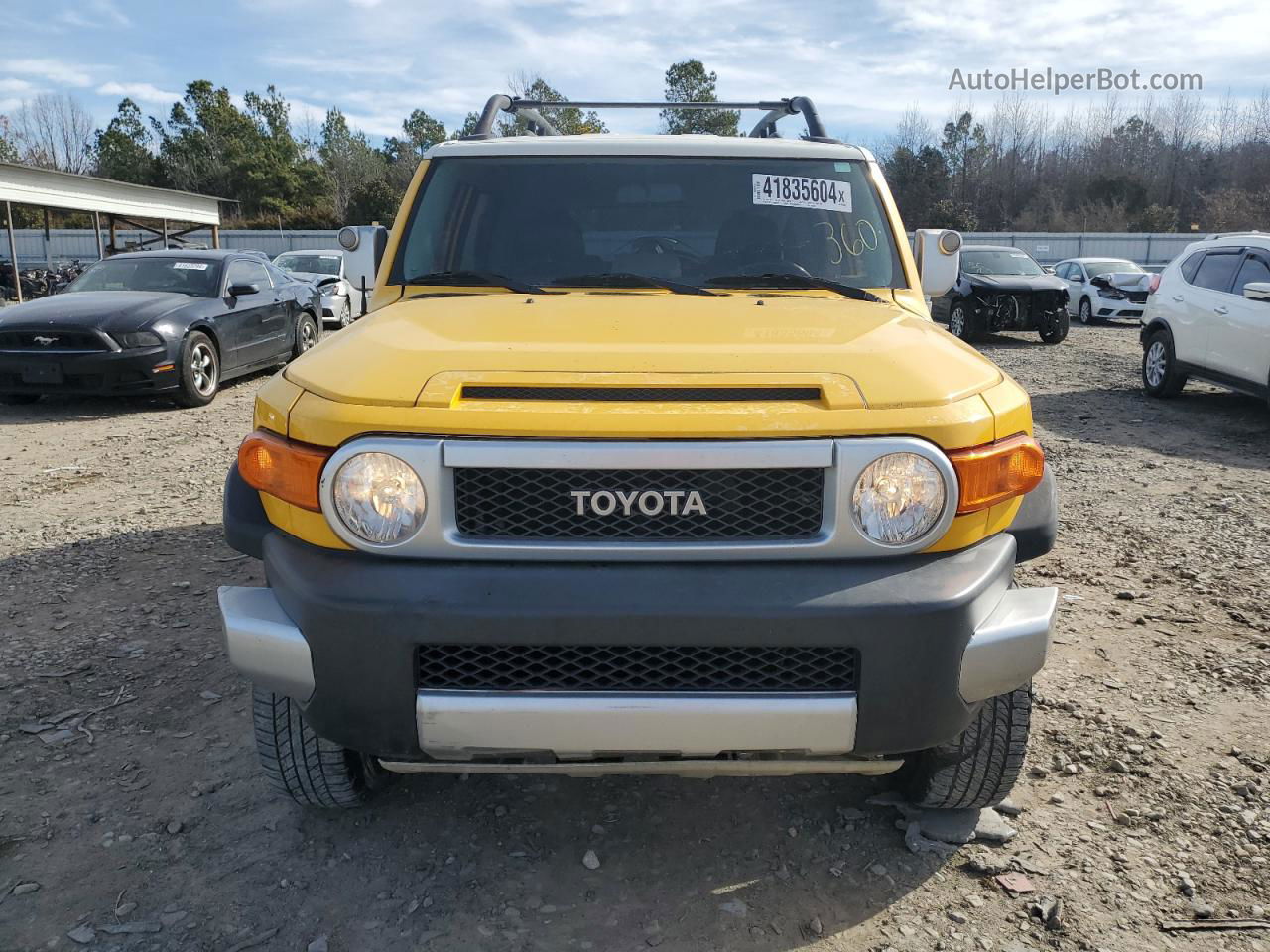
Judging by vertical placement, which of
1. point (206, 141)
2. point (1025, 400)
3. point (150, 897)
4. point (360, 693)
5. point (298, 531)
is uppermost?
point (206, 141)

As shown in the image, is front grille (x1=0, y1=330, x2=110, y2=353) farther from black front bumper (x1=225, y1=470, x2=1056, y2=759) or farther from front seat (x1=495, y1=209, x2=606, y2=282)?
black front bumper (x1=225, y1=470, x2=1056, y2=759)

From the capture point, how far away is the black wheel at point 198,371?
30.7 feet

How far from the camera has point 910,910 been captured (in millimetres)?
2393

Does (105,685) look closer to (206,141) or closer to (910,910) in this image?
(910,910)

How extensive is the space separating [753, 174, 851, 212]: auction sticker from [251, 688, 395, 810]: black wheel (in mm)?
2244

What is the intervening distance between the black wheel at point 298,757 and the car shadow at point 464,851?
192 mm

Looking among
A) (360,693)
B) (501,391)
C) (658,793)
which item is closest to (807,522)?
(501,391)

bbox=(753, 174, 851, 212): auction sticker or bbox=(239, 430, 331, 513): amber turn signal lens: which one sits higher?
bbox=(753, 174, 851, 212): auction sticker

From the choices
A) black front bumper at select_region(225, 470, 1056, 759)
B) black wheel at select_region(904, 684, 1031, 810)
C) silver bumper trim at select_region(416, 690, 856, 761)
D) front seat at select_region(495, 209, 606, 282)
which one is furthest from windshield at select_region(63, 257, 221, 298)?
black wheel at select_region(904, 684, 1031, 810)

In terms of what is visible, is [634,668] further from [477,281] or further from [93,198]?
[93,198]

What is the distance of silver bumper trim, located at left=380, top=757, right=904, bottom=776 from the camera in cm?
215

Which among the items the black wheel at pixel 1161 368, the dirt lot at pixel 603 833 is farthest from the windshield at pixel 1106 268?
the dirt lot at pixel 603 833

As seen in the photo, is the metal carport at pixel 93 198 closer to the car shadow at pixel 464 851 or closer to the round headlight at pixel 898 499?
the car shadow at pixel 464 851

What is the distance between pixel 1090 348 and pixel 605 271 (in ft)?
47.8
